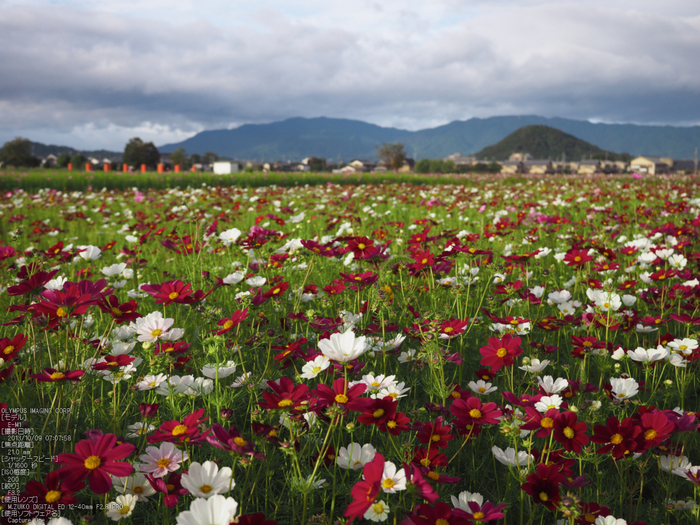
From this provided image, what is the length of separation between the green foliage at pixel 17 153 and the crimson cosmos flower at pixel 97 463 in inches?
2934

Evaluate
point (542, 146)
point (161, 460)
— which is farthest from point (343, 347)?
point (542, 146)

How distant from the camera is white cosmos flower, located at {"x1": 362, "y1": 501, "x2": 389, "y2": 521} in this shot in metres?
0.88

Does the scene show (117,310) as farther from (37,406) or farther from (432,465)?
(432,465)

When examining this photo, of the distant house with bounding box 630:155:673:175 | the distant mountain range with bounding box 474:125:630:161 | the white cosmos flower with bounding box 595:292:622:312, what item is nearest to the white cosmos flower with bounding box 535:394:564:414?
the white cosmos flower with bounding box 595:292:622:312

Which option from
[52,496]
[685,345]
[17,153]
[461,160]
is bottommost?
[52,496]

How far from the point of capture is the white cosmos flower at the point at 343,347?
3.59 ft

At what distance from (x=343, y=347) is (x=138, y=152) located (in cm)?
7683

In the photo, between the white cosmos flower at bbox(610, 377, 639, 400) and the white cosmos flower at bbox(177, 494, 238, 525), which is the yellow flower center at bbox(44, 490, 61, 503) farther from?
the white cosmos flower at bbox(610, 377, 639, 400)

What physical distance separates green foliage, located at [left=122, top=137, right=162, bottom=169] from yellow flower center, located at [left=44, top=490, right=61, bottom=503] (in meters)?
75.1

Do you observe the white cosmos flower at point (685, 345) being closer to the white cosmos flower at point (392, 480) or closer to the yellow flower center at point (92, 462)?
the white cosmos flower at point (392, 480)

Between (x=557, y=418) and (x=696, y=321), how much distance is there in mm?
1322

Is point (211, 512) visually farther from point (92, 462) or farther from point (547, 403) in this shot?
point (547, 403)

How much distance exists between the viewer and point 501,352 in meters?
1.38

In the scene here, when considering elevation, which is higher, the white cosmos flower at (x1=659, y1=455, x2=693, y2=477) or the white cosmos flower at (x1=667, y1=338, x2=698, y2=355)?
the white cosmos flower at (x1=667, y1=338, x2=698, y2=355)
